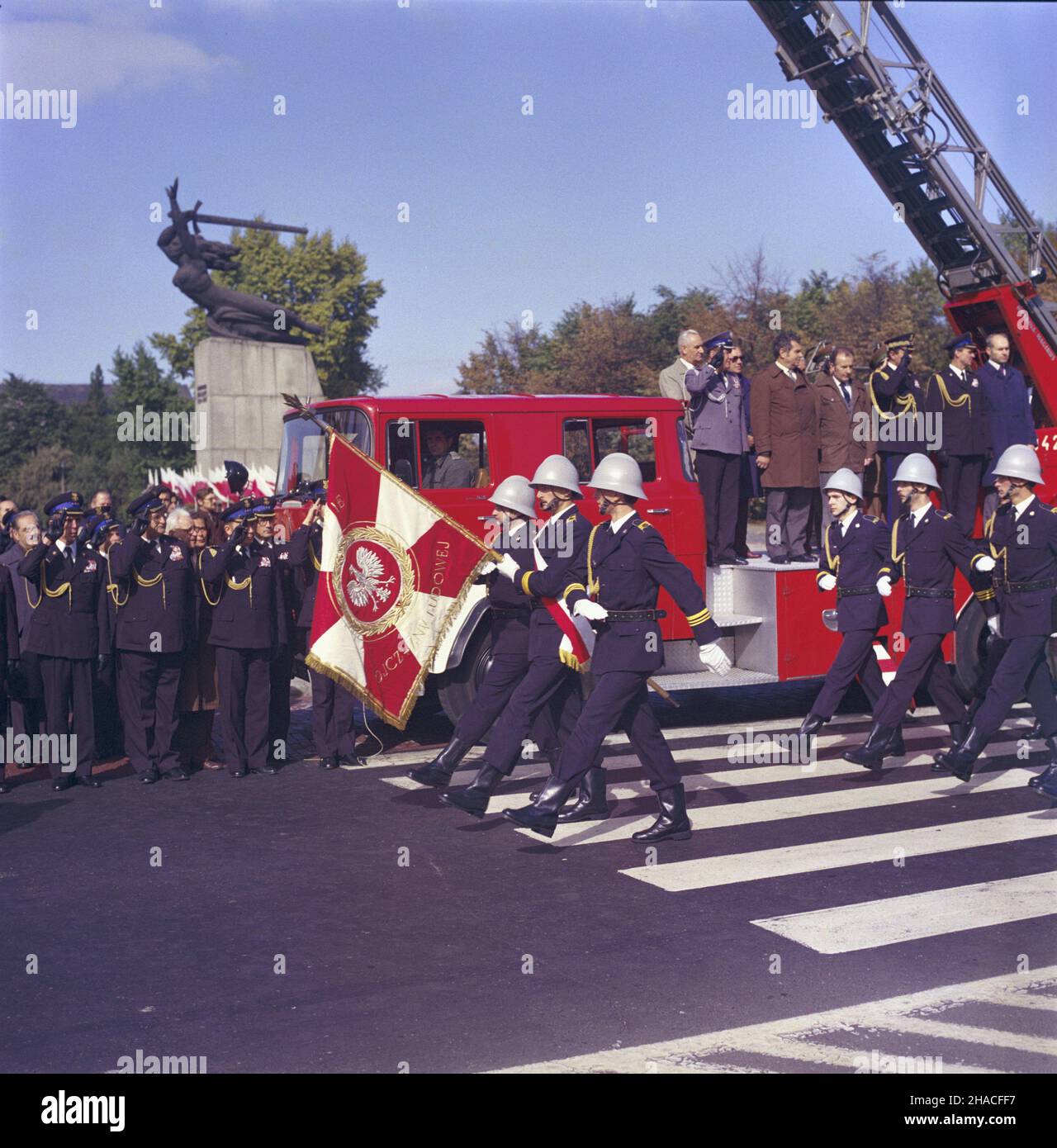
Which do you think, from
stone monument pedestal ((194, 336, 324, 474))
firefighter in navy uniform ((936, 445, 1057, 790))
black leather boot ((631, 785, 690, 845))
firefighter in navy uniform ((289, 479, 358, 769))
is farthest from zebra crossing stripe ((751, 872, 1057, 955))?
stone monument pedestal ((194, 336, 324, 474))

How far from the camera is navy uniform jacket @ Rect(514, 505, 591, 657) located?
847 centimetres

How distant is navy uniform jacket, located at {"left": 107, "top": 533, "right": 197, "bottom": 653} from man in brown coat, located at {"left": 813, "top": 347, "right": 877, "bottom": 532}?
18.3ft

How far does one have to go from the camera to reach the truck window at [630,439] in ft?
37.3

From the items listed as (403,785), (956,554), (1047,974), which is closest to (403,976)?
(1047,974)

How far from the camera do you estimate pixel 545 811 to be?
26.1ft

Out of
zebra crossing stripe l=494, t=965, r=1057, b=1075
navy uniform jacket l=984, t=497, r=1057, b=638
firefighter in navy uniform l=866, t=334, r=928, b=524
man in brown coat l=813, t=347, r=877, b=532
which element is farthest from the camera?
man in brown coat l=813, t=347, r=877, b=532

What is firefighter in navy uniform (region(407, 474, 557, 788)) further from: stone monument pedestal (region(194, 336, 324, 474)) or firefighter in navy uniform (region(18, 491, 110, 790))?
stone monument pedestal (region(194, 336, 324, 474))

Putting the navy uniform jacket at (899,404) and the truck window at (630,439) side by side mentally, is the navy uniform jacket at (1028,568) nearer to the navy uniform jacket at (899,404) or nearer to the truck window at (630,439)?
the navy uniform jacket at (899,404)

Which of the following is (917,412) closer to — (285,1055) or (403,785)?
(403,785)

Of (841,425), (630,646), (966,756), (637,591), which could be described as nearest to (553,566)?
(637,591)

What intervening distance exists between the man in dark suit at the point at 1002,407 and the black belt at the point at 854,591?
98.5 inches

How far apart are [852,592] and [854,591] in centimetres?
2

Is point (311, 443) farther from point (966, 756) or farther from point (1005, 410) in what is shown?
point (1005, 410)

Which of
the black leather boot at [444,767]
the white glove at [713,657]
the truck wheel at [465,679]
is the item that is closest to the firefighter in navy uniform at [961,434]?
the truck wheel at [465,679]
